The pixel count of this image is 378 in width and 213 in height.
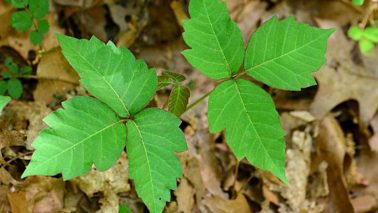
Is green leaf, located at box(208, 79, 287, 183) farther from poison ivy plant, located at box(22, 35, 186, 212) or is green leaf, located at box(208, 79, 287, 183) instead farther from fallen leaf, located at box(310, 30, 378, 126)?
fallen leaf, located at box(310, 30, 378, 126)

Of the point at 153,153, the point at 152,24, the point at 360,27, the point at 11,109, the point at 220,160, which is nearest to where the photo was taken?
the point at 153,153

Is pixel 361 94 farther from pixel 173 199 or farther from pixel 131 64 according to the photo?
pixel 131 64

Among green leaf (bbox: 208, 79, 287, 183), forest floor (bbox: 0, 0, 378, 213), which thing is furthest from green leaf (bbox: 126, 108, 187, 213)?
forest floor (bbox: 0, 0, 378, 213)

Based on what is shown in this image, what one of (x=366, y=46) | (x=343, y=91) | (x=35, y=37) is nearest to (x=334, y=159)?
(x=343, y=91)

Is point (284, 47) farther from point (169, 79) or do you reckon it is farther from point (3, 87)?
point (3, 87)

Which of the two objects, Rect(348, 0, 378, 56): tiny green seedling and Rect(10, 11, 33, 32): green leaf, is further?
Rect(348, 0, 378, 56): tiny green seedling

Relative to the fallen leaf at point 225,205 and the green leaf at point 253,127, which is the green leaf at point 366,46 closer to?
the fallen leaf at point 225,205

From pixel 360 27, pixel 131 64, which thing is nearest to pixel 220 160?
pixel 131 64
